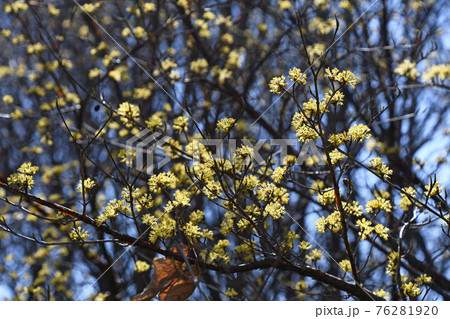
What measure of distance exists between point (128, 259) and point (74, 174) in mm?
1519

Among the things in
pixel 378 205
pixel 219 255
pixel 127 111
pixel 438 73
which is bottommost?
pixel 219 255

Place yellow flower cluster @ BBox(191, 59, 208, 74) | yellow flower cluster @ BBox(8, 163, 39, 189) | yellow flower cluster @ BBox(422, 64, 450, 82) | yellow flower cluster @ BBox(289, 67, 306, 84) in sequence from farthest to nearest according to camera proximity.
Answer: yellow flower cluster @ BBox(191, 59, 208, 74) → yellow flower cluster @ BBox(422, 64, 450, 82) → yellow flower cluster @ BBox(8, 163, 39, 189) → yellow flower cluster @ BBox(289, 67, 306, 84)

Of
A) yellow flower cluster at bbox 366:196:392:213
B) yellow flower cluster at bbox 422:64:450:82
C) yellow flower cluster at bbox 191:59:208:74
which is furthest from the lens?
yellow flower cluster at bbox 191:59:208:74

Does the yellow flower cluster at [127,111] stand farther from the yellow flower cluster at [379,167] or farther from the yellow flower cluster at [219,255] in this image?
the yellow flower cluster at [379,167]

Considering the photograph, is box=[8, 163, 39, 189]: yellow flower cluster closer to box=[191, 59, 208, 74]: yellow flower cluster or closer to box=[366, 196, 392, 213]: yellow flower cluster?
box=[366, 196, 392, 213]: yellow flower cluster

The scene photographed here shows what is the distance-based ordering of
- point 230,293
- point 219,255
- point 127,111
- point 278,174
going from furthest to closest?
point 230,293 → point 127,111 → point 278,174 → point 219,255

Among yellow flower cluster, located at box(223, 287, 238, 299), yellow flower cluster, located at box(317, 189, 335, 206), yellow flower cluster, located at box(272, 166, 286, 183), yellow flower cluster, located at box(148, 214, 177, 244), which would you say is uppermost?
yellow flower cluster, located at box(272, 166, 286, 183)

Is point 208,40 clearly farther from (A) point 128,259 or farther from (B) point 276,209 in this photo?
(B) point 276,209

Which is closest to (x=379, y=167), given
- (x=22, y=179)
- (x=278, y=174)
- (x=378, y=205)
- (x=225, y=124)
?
(x=378, y=205)

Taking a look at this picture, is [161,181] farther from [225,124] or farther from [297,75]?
[297,75]

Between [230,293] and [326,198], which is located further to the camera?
[230,293]

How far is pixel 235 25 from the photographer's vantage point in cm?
583

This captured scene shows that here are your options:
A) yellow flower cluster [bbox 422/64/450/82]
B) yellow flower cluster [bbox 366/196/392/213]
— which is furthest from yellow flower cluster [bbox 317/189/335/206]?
yellow flower cluster [bbox 422/64/450/82]

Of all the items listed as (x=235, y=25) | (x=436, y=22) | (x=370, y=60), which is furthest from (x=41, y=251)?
(x=436, y=22)
